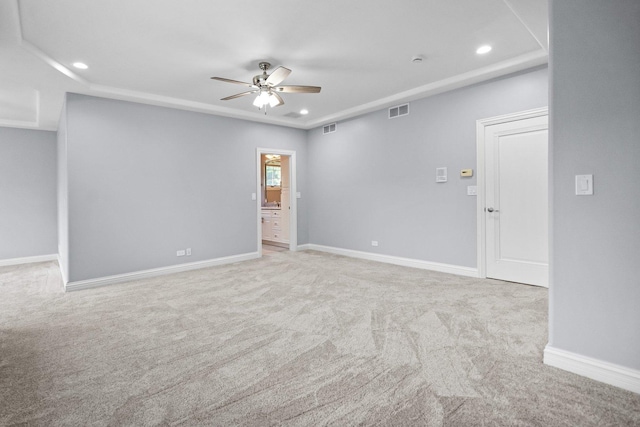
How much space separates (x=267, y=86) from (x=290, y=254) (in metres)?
3.65

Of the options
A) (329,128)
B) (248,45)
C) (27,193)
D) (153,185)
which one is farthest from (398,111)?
(27,193)

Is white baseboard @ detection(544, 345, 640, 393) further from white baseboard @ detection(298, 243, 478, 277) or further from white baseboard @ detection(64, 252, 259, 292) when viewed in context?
white baseboard @ detection(64, 252, 259, 292)

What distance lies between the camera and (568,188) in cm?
206

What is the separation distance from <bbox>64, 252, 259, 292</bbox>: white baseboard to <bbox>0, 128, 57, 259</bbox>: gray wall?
3.10 meters

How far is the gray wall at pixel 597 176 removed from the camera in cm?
185

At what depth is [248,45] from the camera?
10.8 feet

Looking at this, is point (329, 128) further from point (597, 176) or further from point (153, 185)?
point (597, 176)

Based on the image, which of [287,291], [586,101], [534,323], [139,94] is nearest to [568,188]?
[586,101]

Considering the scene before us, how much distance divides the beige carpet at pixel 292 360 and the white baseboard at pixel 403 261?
0.53m

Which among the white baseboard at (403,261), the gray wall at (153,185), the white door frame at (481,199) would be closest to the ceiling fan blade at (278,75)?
the gray wall at (153,185)

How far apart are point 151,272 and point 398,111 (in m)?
4.67

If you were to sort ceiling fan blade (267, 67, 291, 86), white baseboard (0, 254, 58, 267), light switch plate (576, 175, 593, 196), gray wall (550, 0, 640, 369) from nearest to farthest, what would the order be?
gray wall (550, 0, 640, 369) < light switch plate (576, 175, 593, 196) < ceiling fan blade (267, 67, 291, 86) < white baseboard (0, 254, 58, 267)

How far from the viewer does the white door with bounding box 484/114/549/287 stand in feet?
12.9

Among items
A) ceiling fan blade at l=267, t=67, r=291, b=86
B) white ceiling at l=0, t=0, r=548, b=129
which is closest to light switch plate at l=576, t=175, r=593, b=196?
white ceiling at l=0, t=0, r=548, b=129
